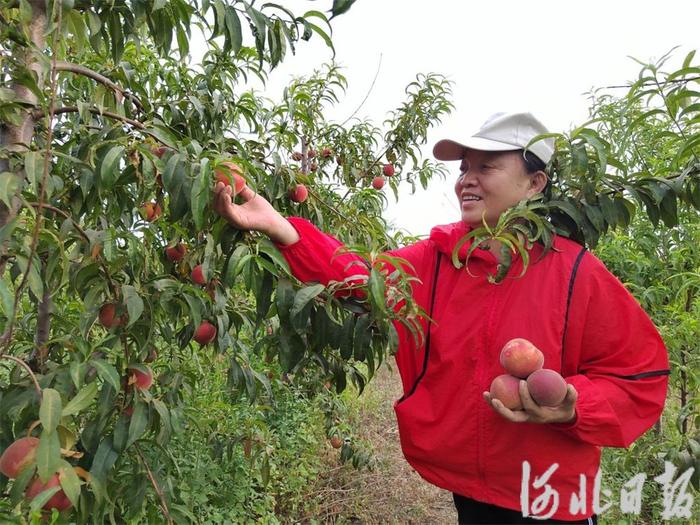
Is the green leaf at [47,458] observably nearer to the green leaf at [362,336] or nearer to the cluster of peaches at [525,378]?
the green leaf at [362,336]

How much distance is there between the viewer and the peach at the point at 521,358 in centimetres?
140

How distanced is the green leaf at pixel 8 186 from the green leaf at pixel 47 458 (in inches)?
18.1

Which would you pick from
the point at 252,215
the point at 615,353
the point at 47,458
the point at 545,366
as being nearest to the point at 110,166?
the point at 252,215

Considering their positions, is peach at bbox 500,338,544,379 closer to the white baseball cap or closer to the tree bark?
the white baseball cap

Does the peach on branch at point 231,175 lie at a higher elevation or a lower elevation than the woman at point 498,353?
higher

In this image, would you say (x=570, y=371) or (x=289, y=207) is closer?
(x=570, y=371)

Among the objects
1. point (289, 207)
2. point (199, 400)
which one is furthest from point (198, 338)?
point (199, 400)

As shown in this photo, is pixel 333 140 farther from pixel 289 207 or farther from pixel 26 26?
pixel 26 26

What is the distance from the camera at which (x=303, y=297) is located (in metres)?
1.29

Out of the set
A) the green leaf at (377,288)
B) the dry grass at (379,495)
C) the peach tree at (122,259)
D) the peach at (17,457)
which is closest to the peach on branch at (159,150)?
the peach tree at (122,259)

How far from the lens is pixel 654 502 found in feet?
10.2

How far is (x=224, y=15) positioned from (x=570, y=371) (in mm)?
1251

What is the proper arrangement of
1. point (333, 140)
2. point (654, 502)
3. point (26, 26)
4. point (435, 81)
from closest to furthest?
point (26, 26) < point (654, 502) < point (435, 81) < point (333, 140)

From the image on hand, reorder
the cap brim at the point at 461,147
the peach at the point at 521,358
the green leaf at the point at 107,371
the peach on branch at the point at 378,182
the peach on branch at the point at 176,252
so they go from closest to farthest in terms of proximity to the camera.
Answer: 1. the green leaf at the point at 107,371
2. the peach at the point at 521,358
3. the cap brim at the point at 461,147
4. the peach on branch at the point at 176,252
5. the peach on branch at the point at 378,182
